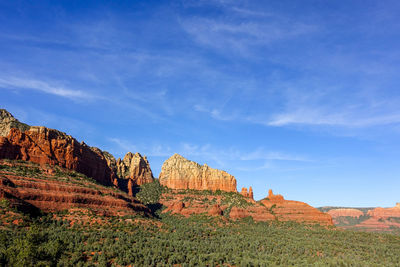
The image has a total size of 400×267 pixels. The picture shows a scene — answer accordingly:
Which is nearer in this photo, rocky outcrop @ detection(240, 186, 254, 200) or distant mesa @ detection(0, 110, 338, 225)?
distant mesa @ detection(0, 110, 338, 225)

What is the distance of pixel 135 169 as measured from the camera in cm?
14662

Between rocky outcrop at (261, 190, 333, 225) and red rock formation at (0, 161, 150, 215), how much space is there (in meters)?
64.6

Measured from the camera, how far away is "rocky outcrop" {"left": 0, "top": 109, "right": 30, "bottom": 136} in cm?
9113

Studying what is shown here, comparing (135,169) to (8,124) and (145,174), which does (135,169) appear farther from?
(8,124)

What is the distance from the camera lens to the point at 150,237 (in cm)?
6838

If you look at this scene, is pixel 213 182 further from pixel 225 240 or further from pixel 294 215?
pixel 225 240

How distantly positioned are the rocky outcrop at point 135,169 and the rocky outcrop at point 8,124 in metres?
56.9

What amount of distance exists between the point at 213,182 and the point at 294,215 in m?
42.7

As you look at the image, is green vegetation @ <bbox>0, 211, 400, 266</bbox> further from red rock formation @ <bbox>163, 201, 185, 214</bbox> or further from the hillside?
red rock formation @ <bbox>163, 201, 185, 214</bbox>

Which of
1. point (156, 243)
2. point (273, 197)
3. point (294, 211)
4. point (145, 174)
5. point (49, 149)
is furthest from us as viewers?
point (145, 174)

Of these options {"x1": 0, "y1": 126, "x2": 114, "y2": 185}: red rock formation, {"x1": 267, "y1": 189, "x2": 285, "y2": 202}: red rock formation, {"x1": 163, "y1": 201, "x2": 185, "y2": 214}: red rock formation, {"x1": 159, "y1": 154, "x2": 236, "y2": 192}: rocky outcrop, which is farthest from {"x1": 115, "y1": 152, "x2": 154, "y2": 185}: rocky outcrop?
{"x1": 267, "y1": 189, "x2": 285, "y2": 202}: red rock formation

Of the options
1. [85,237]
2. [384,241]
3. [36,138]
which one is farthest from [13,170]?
[384,241]

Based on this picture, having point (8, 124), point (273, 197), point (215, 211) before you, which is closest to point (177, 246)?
point (215, 211)

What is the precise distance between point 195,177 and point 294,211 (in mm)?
50534
